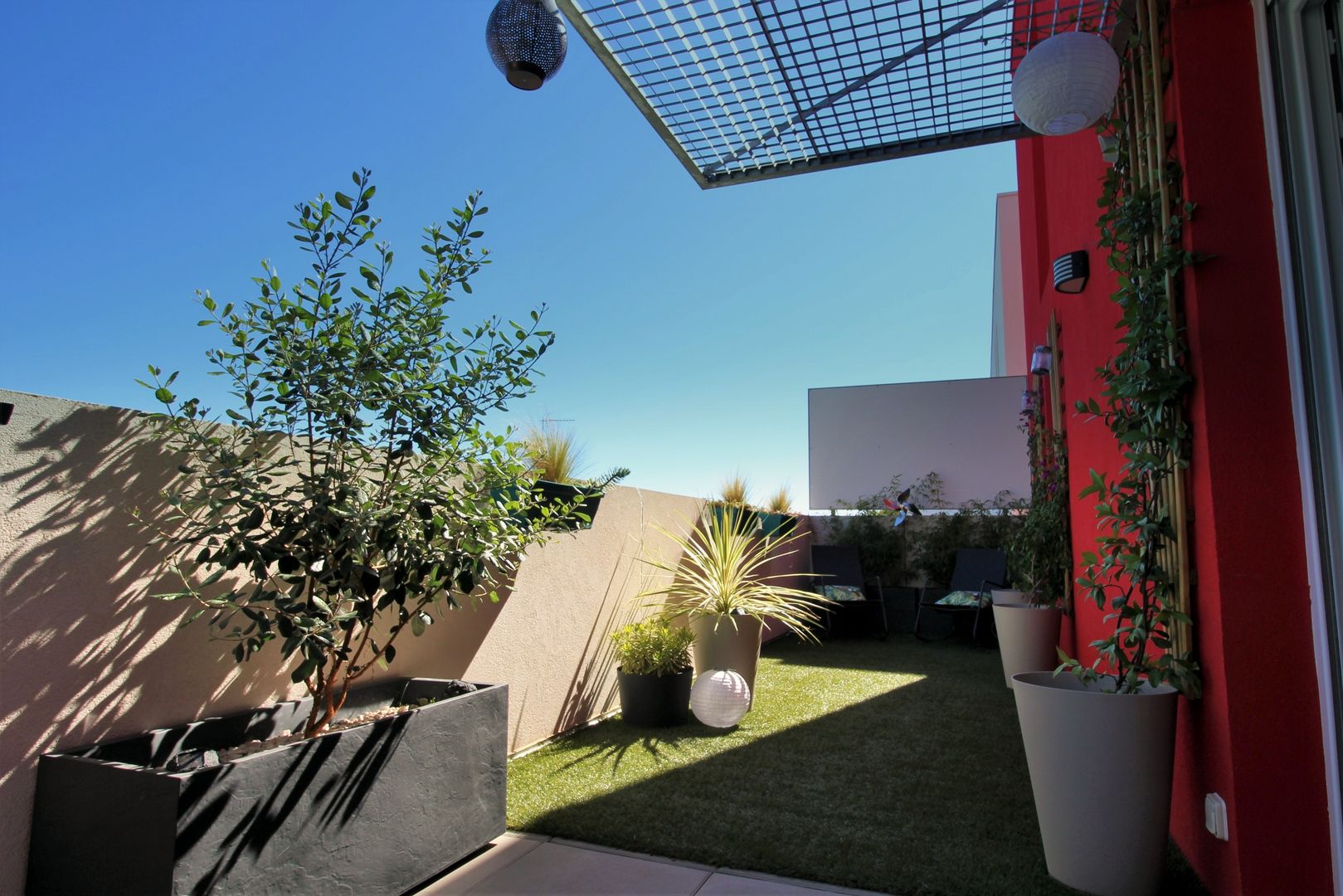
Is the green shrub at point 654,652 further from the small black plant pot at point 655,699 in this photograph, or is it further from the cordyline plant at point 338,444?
the cordyline plant at point 338,444

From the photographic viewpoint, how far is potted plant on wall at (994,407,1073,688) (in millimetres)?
4766

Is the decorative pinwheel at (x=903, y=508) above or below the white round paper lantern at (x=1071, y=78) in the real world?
below

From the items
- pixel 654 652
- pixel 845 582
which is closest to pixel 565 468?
pixel 654 652

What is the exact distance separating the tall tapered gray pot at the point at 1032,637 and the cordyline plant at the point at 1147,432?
239cm

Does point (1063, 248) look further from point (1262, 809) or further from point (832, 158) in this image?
point (1262, 809)

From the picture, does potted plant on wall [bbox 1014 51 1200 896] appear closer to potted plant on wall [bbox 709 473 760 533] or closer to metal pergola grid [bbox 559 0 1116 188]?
metal pergola grid [bbox 559 0 1116 188]

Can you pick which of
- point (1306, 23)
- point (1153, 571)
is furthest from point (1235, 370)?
point (1306, 23)

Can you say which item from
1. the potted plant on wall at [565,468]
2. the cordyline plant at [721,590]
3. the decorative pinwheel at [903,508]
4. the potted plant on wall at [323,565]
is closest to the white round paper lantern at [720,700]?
the cordyline plant at [721,590]

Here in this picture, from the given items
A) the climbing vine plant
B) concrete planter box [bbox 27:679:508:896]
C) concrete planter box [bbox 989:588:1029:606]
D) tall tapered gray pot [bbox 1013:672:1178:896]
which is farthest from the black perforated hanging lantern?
concrete planter box [bbox 989:588:1029:606]

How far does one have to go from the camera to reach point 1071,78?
2.25 metres

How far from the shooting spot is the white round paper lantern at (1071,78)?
224 cm

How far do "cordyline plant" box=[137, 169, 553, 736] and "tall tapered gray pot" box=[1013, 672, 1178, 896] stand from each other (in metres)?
1.79

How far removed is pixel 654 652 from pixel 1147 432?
2630 mm

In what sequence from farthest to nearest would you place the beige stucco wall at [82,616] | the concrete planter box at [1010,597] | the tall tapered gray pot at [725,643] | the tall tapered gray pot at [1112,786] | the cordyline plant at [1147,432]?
1. the concrete planter box at [1010,597]
2. the tall tapered gray pot at [725,643]
3. the cordyline plant at [1147,432]
4. the tall tapered gray pot at [1112,786]
5. the beige stucco wall at [82,616]
